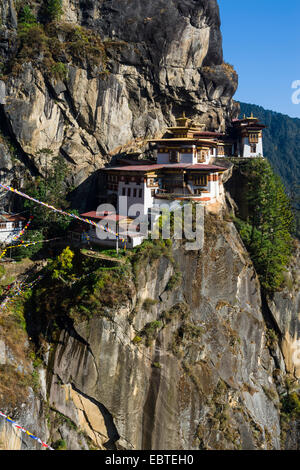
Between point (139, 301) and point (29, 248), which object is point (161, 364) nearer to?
point (139, 301)

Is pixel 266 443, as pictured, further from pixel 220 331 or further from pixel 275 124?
pixel 275 124

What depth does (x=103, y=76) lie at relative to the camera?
3922 centimetres

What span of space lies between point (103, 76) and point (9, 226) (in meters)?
18.3

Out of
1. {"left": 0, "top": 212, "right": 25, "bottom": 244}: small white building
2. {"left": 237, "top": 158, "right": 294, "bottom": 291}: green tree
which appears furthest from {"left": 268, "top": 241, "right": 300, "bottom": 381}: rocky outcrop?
{"left": 0, "top": 212, "right": 25, "bottom": 244}: small white building

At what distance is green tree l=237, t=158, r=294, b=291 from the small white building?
22270 millimetres

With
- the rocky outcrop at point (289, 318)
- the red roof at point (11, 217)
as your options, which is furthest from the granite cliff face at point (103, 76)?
the rocky outcrop at point (289, 318)

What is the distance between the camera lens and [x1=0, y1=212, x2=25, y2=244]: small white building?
3334cm

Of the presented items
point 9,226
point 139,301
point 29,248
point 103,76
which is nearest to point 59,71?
point 103,76

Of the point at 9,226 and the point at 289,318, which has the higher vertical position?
the point at 9,226

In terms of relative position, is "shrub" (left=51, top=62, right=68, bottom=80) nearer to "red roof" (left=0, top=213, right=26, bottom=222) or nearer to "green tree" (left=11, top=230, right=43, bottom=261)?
"red roof" (left=0, top=213, right=26, bottom=222)

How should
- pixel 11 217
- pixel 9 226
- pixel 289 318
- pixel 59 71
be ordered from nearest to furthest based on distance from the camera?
pixel 9 226 < pixel 11 217 < pixel 59 71 < pixel 289 318

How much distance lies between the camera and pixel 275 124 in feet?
478

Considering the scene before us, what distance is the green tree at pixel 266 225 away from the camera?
128 ft

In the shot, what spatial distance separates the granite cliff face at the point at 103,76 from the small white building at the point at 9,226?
468 centimetres
